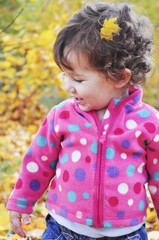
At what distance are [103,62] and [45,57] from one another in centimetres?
261

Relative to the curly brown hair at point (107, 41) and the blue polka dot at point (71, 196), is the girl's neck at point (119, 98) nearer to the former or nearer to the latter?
the curly brown hair at point (107, 41)

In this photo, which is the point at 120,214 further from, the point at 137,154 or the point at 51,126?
the point at 51,126

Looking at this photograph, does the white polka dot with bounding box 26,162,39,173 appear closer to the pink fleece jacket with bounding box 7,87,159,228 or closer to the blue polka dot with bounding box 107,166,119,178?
the pink fleece jacket with bounding box 7,87,159,228

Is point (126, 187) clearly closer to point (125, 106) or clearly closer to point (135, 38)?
point (125, 106)

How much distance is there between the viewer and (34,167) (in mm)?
1683

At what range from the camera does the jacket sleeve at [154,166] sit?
5.11ft

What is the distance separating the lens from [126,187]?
1538mm

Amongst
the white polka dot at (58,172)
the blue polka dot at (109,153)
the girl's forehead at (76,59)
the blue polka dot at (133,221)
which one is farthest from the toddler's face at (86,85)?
the blue polka dot at (133,221)

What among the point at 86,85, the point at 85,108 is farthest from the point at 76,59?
the point at 85,108

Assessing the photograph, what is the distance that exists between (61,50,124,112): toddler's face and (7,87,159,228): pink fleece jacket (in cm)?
5

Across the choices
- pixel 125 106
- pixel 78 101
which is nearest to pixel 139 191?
pixel 125 106

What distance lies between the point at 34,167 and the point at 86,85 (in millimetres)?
487

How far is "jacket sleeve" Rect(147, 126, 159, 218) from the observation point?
1.56m

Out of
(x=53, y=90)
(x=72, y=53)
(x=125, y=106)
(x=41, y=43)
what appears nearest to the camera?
(x=72, y=53)
